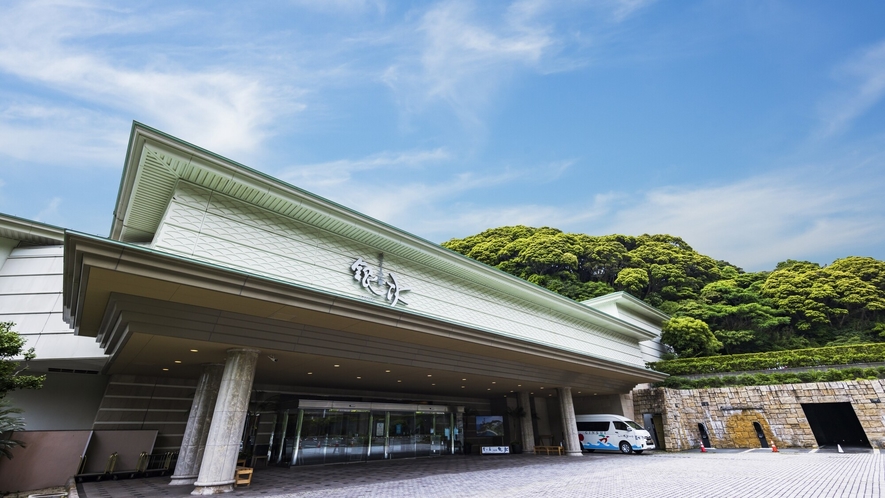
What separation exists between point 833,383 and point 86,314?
28265 mm

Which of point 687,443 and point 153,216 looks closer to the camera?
point 153,216

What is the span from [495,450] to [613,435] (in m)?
6.09

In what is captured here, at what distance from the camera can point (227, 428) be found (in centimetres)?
880

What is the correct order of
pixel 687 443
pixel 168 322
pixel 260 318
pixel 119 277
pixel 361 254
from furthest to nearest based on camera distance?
pixel 687 443 → pixel 361 254 → pixel 260 318 → pixel 168 322 → pixel 119 277

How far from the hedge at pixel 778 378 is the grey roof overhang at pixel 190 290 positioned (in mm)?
17927

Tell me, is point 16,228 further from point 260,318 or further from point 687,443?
point 687,443

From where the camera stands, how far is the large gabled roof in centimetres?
931

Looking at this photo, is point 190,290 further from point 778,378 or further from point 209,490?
point 778,378

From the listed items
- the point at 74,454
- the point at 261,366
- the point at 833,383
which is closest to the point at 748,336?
the point at 833,383

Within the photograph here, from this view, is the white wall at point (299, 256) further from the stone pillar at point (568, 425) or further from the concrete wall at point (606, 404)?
the concrete wall at point (606, 404)

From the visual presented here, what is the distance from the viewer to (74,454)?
1123cm

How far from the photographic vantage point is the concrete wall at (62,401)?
12.8 metres

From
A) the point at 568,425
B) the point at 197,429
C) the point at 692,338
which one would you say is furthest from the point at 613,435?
the point at 197,429

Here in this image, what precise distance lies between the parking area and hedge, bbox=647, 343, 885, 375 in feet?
30.3
